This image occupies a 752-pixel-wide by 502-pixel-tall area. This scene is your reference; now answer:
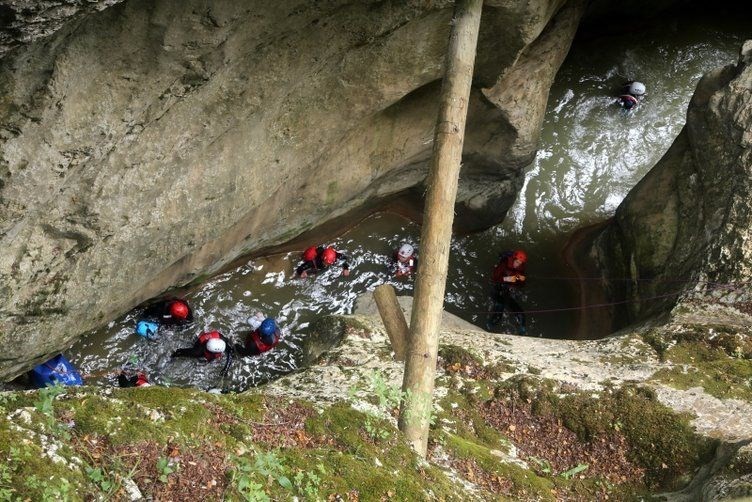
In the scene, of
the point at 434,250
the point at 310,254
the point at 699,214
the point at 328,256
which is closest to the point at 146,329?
the point at 310,254

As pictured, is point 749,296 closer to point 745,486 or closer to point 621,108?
point 745,486

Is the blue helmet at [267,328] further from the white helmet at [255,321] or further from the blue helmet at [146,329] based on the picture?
the blue helmet at [146,329]

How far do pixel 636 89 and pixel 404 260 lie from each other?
689cm

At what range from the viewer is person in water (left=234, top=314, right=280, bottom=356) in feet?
32.2

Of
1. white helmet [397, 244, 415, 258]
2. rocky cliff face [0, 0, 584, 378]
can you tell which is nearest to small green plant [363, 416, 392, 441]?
rocky cliff face [0, 0, 584, 378]

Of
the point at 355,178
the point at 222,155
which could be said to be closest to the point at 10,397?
the point at 222,155

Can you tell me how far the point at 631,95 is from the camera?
13695 mm

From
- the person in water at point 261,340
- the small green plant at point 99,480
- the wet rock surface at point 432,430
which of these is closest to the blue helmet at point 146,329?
the person in water at point 261,340

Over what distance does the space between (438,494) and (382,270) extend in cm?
769

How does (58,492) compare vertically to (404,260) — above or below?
below

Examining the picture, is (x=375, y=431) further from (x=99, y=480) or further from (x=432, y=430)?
(x=99, y=480)

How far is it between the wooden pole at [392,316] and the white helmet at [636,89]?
10.7 meters

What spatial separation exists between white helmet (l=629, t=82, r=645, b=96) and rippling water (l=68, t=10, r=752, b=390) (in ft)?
1.24

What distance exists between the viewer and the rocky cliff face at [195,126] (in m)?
5.55
